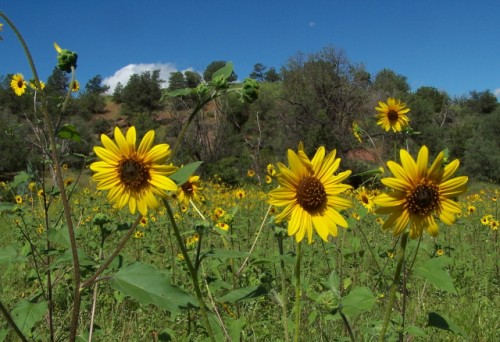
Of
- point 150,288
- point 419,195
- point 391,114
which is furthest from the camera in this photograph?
point 391,114

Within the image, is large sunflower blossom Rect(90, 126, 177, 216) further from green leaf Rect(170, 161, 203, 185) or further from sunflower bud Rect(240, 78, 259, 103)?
sunflower bud Rect(240, 78, 259, 103)

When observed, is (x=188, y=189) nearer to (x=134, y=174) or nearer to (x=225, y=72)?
(x=134, y=174)

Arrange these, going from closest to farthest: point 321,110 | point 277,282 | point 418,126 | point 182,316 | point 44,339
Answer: point 44,339, point 182,316, point 277,282, point 321,110, point 418,126

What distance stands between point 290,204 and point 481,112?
51.7 m

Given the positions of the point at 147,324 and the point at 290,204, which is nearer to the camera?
the point at 290,204

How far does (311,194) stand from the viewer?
4.35 feet

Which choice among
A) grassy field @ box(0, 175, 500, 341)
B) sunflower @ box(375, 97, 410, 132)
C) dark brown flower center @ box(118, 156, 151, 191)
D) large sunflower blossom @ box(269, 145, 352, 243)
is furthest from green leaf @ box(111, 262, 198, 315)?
sunflower @ box(375, 97, 410, 132)

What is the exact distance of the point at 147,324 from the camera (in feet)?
9.57

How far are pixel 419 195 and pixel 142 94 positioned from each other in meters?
38.8

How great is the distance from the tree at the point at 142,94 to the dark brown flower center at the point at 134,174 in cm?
3727

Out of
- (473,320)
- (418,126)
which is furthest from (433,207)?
(418,126)

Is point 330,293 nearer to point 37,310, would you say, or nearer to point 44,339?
point 37,310

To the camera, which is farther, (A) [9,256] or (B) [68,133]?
(A) [9,256]

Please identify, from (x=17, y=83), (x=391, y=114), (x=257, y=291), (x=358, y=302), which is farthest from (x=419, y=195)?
(x=17, y=83)
